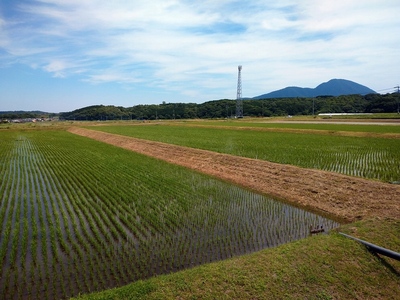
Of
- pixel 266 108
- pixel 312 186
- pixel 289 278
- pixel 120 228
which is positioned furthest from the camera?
pixel 266 108

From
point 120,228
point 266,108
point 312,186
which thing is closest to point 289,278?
point 120,228

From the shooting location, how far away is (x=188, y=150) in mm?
24188

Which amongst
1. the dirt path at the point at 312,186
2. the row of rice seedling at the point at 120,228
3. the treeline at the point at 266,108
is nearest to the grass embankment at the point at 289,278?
the row of rice seedling at the point at 120,228

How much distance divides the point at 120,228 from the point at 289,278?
5.12 meters

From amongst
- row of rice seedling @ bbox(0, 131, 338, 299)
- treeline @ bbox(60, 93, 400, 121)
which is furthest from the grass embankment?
treeline @ bbox(60, 93, 400, 121)

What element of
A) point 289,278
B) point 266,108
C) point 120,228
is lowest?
point 120,228

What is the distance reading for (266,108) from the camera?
114 meters

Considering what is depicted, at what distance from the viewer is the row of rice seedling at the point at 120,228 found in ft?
20.5

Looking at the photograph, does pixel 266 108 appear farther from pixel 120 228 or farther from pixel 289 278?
pixel 289 278

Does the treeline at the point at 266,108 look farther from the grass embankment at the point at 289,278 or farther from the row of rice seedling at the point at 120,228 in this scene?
the grass embankment at the point at 289,278

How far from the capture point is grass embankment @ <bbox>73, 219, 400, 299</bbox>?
17.3 ft

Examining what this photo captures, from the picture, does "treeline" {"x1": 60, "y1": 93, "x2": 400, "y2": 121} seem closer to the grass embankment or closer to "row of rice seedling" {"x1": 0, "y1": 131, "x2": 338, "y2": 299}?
"row of rice seedling" {"x1": 0, "y1": 131, "x2": 338, "y2": 299}

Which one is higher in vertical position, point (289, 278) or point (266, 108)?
point (266, 108)

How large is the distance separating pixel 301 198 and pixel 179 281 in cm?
799
